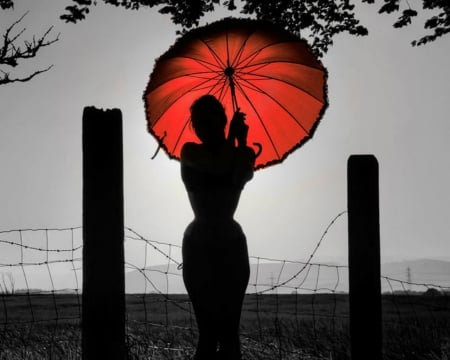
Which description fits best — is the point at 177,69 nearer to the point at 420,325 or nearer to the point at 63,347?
the point at 63,347

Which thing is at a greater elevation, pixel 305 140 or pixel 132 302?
pixel 305 140

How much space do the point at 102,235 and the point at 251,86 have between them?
7.32ft

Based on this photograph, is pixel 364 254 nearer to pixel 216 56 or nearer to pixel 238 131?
pixel 238 131

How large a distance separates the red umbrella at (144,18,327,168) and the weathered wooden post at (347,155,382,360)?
3.13 ft

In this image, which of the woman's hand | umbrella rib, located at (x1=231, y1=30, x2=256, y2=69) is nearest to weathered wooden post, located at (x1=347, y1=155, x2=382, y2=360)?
the woman's hand

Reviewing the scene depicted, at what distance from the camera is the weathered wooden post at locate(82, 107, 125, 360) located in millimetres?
3664

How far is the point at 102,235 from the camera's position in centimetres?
366

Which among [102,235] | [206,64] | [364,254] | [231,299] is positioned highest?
[206,64]

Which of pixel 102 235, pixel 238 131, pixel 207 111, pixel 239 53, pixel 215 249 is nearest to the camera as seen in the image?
pixel 102 235

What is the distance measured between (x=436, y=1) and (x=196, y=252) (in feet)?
33.4

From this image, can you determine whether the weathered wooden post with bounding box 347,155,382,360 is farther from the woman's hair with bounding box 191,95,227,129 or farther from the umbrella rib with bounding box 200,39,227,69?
the umbrella rib with bounding box 200,39,227,69

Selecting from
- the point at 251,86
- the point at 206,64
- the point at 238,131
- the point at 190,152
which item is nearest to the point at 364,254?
the point at 238,131

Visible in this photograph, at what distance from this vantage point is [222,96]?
5.40 metres

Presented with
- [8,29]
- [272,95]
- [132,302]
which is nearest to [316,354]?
[272,95]
